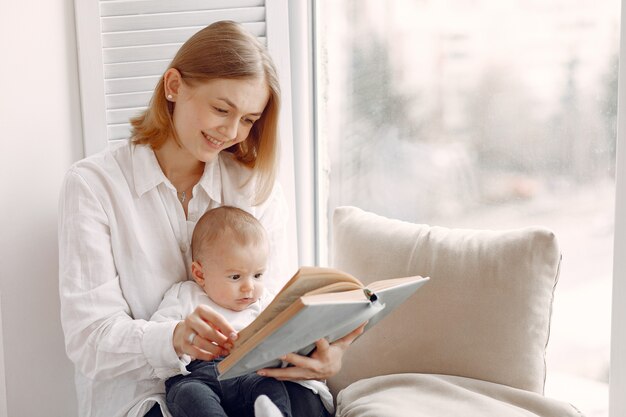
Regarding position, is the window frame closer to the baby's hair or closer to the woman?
the woman

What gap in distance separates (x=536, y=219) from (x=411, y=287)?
0.71 m

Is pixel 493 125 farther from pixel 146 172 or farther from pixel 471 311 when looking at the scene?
pixel 146 172

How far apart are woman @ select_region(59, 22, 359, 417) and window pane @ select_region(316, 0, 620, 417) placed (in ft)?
1.54

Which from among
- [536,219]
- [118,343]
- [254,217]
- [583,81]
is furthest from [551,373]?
[118,343]

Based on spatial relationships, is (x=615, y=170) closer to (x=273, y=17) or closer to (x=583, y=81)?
(x=583, y=81)

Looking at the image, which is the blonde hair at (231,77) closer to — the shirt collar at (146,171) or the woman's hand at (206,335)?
the shirt collar at (146,171)

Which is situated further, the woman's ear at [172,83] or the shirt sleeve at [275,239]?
the shirt sleeve at [275,239]

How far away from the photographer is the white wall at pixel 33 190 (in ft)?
6.07

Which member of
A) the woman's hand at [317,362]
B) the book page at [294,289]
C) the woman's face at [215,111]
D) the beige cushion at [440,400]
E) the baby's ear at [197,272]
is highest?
the woman's face at [215,111]

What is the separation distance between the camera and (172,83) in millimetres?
1776

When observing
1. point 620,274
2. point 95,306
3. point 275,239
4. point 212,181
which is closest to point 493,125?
point 620,274

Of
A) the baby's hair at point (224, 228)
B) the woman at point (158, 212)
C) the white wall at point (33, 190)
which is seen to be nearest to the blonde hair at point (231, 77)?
the woman at point (158, 212)

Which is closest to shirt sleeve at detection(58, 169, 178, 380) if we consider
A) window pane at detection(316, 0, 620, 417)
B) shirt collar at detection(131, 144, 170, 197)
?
shirt collar at detection(131, 144, 170, 197)

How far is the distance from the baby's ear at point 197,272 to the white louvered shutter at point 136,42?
59cm
